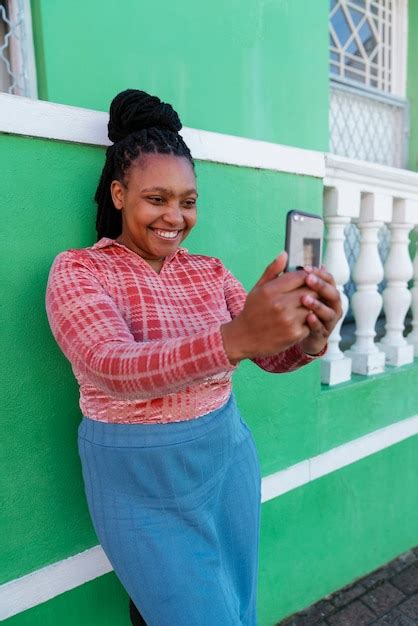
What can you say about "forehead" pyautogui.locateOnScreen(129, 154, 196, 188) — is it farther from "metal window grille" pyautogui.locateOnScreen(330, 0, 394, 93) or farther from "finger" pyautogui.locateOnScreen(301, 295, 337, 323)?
"metal window grille" pyautogui.locateOnScreen(330, 0, 394, 93)

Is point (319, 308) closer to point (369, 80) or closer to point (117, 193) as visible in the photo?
point (117, 193)

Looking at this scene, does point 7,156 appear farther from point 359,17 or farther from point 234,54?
point 359,17

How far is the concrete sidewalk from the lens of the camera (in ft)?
7.04

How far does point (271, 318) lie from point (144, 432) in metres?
0.48

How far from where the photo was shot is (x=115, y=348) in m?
0.92

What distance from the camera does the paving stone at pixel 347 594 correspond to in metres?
2.27

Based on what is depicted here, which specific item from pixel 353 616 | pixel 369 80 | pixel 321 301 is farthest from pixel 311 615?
pixel 369 80

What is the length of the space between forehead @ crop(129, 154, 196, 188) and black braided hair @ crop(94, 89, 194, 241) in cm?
2

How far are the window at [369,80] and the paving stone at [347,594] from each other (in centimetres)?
290

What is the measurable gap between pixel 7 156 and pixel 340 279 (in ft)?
4.92

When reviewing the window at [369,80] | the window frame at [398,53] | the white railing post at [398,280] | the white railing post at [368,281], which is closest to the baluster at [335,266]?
the white railing post at [368,281]

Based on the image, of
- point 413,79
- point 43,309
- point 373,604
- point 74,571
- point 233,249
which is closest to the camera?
point 43,309

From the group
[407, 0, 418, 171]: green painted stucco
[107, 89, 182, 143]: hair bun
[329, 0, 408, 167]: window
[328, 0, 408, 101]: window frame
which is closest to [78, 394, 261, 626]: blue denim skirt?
[107, 89, 182, 143]: hair bun

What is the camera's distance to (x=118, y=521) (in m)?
1.13
